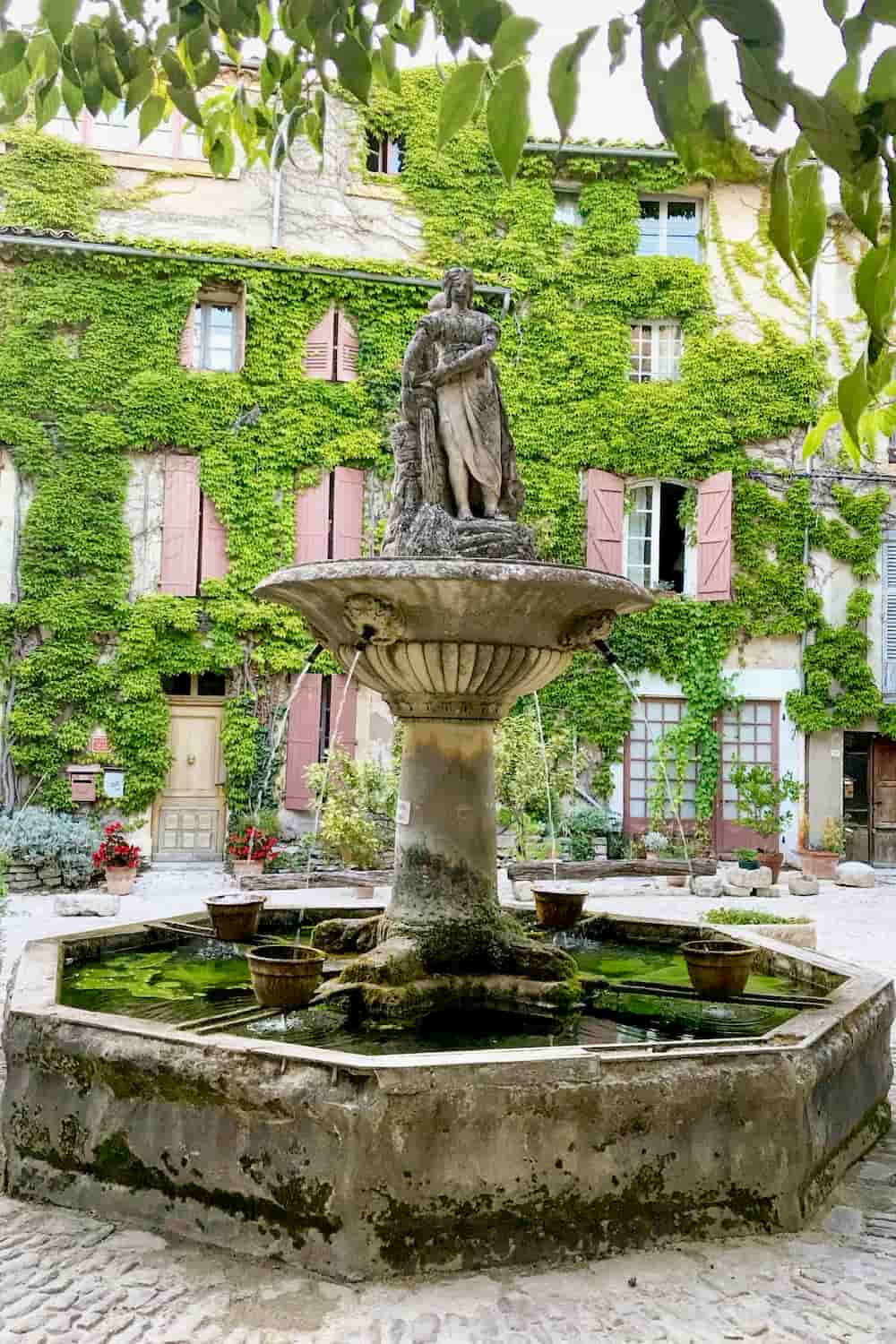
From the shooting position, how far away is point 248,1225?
11.8ft

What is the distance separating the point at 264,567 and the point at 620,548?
5.55 m

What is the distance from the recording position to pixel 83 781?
1561 cm

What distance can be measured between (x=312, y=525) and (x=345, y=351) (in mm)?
2790

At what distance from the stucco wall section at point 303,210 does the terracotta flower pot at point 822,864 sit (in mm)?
10952

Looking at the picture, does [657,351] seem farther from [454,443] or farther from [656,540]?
[454,443]

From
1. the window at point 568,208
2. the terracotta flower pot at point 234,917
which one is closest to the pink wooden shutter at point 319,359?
the window at point 568,208

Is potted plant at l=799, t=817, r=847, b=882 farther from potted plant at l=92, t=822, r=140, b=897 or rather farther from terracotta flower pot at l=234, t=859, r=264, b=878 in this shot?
potted plant at l=92, t=822, r=140, b=897

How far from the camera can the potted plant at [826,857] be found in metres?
15.8

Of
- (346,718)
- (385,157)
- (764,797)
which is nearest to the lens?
(764,797)

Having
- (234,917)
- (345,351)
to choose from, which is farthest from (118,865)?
(345,351)

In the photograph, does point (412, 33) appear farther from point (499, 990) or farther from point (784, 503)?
point (784, 503)

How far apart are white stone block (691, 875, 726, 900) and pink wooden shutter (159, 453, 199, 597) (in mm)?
8085

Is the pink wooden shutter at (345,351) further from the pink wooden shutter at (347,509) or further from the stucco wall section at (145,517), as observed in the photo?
the stucco wall section at (145,517)

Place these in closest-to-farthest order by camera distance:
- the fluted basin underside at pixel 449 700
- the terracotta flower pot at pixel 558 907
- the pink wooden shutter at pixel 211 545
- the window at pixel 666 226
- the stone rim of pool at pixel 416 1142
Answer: the stone rim of pool at pixel 416 1142 → the fluted basin underside at pixel 449 700 → the terracotta flower pot at pixel 558 907 → the pink wooden shutter at pixel 211 545 → the window at pixel 666 226
